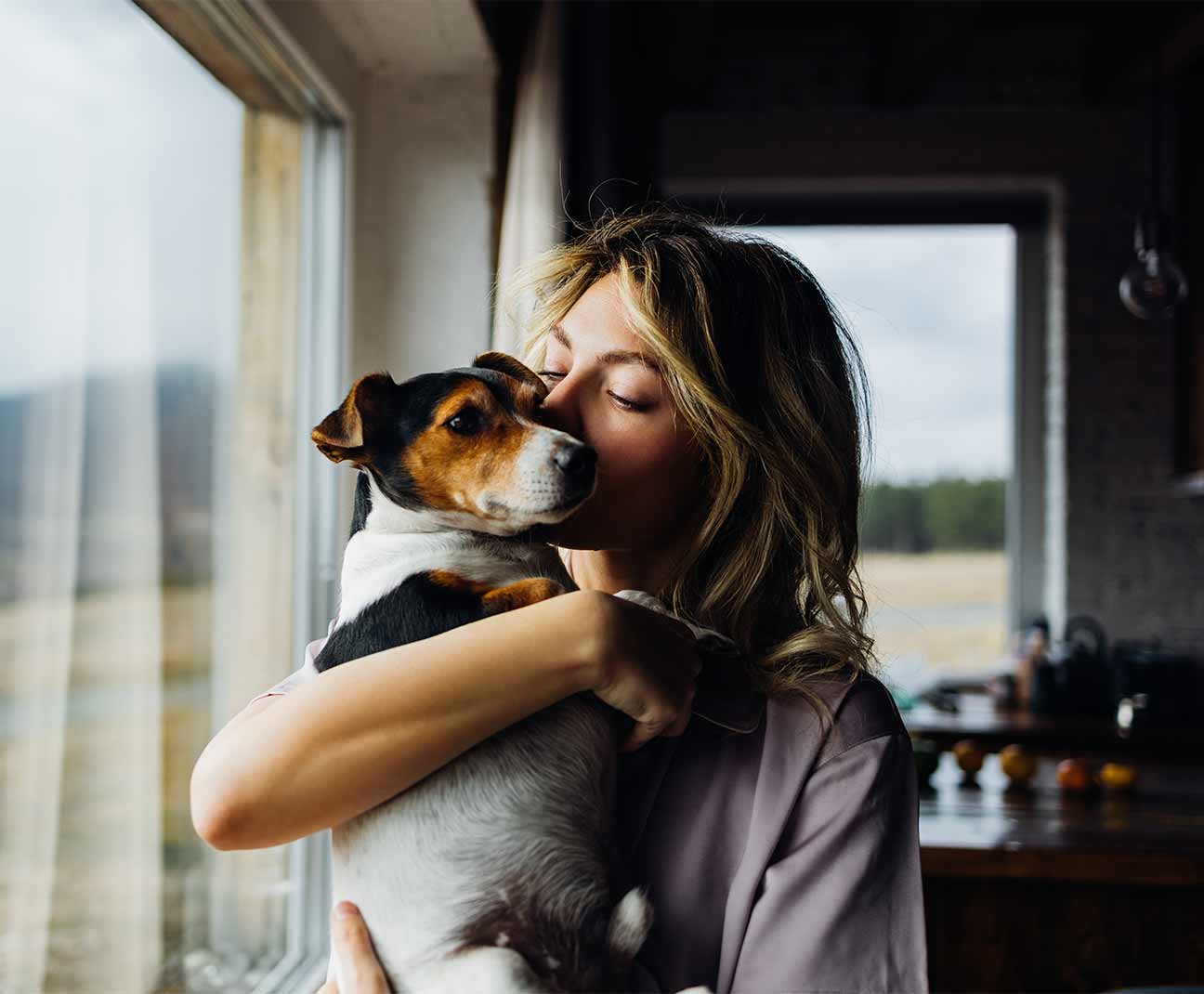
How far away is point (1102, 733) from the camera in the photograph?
3.36 m

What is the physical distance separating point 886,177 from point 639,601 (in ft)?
13.0

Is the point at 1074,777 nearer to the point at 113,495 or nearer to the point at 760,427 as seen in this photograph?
the point at 760,427

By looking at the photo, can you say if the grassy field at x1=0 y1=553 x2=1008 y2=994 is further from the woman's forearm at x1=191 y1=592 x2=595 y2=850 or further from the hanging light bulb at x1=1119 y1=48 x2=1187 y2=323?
the hanging light bulb at x1=1119 y1=48 x2=1187 y2=323

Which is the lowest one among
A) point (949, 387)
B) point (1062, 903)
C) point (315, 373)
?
point (1062, 903)

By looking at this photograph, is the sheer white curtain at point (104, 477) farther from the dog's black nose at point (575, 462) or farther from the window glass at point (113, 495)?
the dog's black nose at point (575, 462)

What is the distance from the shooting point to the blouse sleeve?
0.87 m

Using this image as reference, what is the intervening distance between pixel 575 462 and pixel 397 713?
24 cm

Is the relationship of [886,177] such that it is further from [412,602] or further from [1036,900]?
[412,602]

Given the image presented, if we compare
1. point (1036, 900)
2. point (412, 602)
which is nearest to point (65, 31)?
point (412, 602)

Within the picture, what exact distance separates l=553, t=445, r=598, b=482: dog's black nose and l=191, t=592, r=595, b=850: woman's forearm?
0.38 ft

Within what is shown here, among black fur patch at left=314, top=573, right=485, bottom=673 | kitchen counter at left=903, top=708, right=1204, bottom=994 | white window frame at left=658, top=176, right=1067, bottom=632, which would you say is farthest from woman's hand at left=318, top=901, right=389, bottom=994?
white window frame at left=658, top=176, right=1067, bottom=632

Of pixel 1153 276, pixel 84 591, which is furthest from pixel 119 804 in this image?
pixel 1153 276

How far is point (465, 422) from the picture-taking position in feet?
2.91

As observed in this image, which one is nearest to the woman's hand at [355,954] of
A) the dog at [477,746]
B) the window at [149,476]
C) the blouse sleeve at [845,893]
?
the dog at [477,746]
